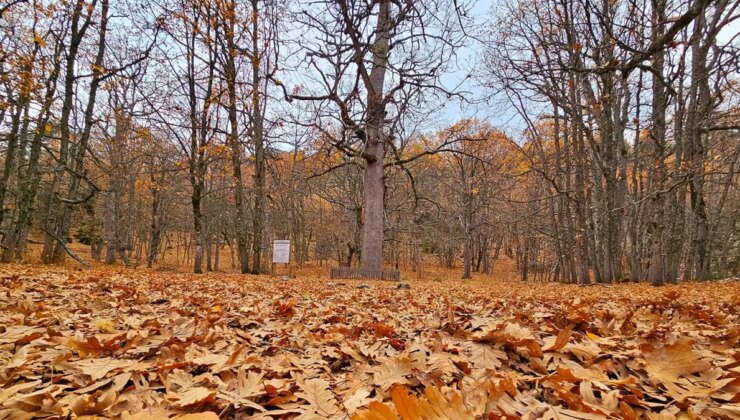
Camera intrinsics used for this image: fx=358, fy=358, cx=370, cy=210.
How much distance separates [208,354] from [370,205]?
9.75m

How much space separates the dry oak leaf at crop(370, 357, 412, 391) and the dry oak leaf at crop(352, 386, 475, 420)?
358 millimetres

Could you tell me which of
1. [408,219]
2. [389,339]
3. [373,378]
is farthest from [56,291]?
[408,219]

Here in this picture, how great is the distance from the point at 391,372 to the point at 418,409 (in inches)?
19.6

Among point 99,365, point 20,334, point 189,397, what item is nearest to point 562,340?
point 189,397

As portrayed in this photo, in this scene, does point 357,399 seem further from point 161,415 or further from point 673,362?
point 673,362

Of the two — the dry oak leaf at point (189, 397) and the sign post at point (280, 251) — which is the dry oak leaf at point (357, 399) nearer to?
the dry oak leaf at point (189, 397)

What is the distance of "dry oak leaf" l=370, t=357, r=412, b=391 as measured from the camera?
117 centimetres

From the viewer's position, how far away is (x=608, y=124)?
10.8 meters

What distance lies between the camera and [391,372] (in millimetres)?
1256

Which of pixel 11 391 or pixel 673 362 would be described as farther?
pixel 673 362

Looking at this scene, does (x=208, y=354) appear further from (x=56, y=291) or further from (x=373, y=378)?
(x=56, y=291)

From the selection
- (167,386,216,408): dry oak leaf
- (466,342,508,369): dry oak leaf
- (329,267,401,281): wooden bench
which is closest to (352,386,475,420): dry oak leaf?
(167,386,216,408): dry oak leaf

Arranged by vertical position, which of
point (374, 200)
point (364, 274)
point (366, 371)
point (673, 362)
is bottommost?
point (364, 274)

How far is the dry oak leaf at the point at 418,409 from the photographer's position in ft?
2.48
